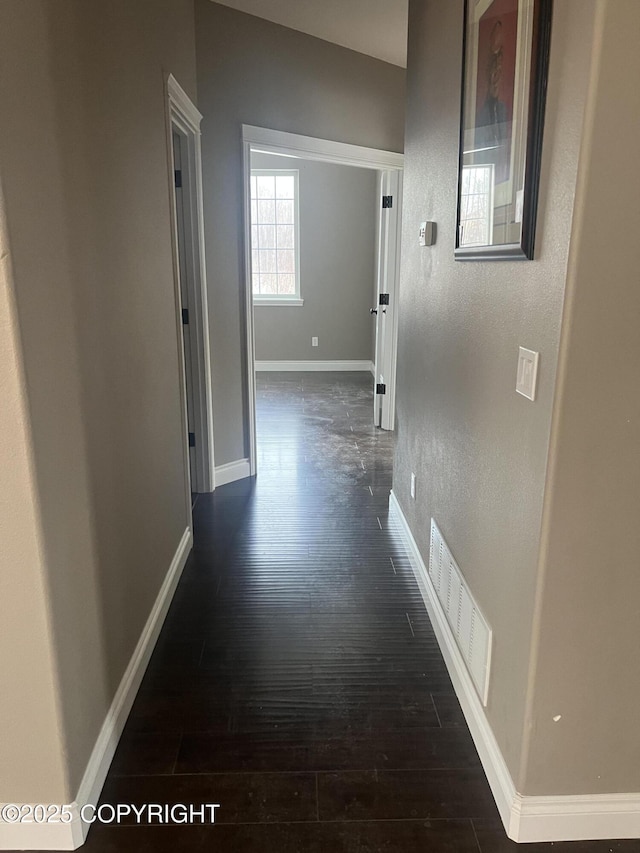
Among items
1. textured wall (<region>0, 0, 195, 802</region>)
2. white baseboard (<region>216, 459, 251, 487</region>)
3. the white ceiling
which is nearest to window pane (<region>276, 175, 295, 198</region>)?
the white ceiling

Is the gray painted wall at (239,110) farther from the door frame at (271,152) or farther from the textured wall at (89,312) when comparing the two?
the textured wall at (89,312)

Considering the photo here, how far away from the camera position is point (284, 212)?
7512 mm

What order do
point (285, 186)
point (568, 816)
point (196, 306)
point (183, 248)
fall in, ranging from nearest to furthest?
1. point (568, 816)
2. point (183, 248)
3. point (196, 306)
4. point (285, 186)

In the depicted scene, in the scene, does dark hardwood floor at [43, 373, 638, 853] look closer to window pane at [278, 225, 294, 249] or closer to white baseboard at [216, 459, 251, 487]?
white baseboard at [216, 459, 251, 487]

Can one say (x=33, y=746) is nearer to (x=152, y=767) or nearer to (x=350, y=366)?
(x=152, y=767)

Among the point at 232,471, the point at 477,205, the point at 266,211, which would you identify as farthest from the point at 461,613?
the point at 266,211

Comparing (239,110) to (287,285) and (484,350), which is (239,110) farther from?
(287,285)

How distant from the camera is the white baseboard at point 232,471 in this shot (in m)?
4.02

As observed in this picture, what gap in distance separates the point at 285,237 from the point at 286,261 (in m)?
0.28

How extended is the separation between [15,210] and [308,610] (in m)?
1.86

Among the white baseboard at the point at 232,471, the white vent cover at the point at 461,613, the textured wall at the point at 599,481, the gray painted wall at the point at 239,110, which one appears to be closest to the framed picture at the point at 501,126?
the textured wall at the point at 599,481

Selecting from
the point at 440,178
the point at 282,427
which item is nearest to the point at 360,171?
the point at 282,427

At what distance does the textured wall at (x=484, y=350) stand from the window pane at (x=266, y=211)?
15.2 feet

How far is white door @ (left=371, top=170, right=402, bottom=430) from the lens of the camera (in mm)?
4723
